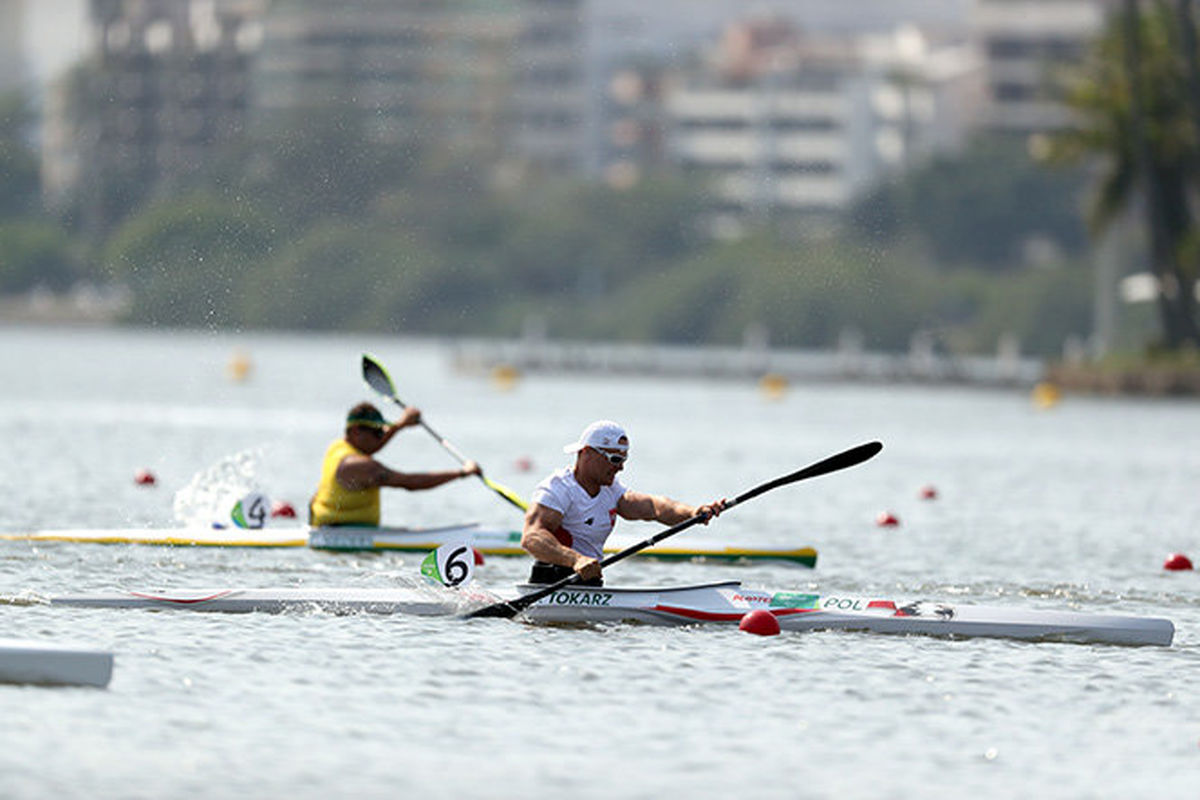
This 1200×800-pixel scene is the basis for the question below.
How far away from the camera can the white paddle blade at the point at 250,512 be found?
1160 inches

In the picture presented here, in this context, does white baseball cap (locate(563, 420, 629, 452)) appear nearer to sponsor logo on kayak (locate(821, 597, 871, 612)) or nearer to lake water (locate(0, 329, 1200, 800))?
lake water (locate(0, 329, 1200, 800))

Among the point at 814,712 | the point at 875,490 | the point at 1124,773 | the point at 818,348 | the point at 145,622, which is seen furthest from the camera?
the point at 818,348

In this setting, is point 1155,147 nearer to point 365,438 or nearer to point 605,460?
point 365,438

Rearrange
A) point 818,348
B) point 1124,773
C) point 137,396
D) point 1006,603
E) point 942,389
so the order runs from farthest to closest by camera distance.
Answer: point 818,348
point 942,389
point 137,396
point 1006,603
point 1124,773

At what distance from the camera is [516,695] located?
A: 19.0 m

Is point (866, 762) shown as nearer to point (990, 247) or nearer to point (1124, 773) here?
point (1124, 773)

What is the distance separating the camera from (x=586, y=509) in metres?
22.3

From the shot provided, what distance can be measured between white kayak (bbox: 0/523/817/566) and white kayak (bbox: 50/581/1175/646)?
5.16 metres

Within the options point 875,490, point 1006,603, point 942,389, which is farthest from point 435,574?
point 942,389

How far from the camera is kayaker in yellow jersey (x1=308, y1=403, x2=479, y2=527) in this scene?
28.0 meters

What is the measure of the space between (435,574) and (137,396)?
64.3 m

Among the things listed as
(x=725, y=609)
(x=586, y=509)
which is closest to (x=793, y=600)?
(x=725, y=609)

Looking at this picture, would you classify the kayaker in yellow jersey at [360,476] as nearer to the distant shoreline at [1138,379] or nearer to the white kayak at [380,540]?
the white kayak at [380,540]

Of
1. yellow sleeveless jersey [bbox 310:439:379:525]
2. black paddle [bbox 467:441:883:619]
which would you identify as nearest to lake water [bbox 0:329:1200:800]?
black paddle [bbox 467:441:883:619]
